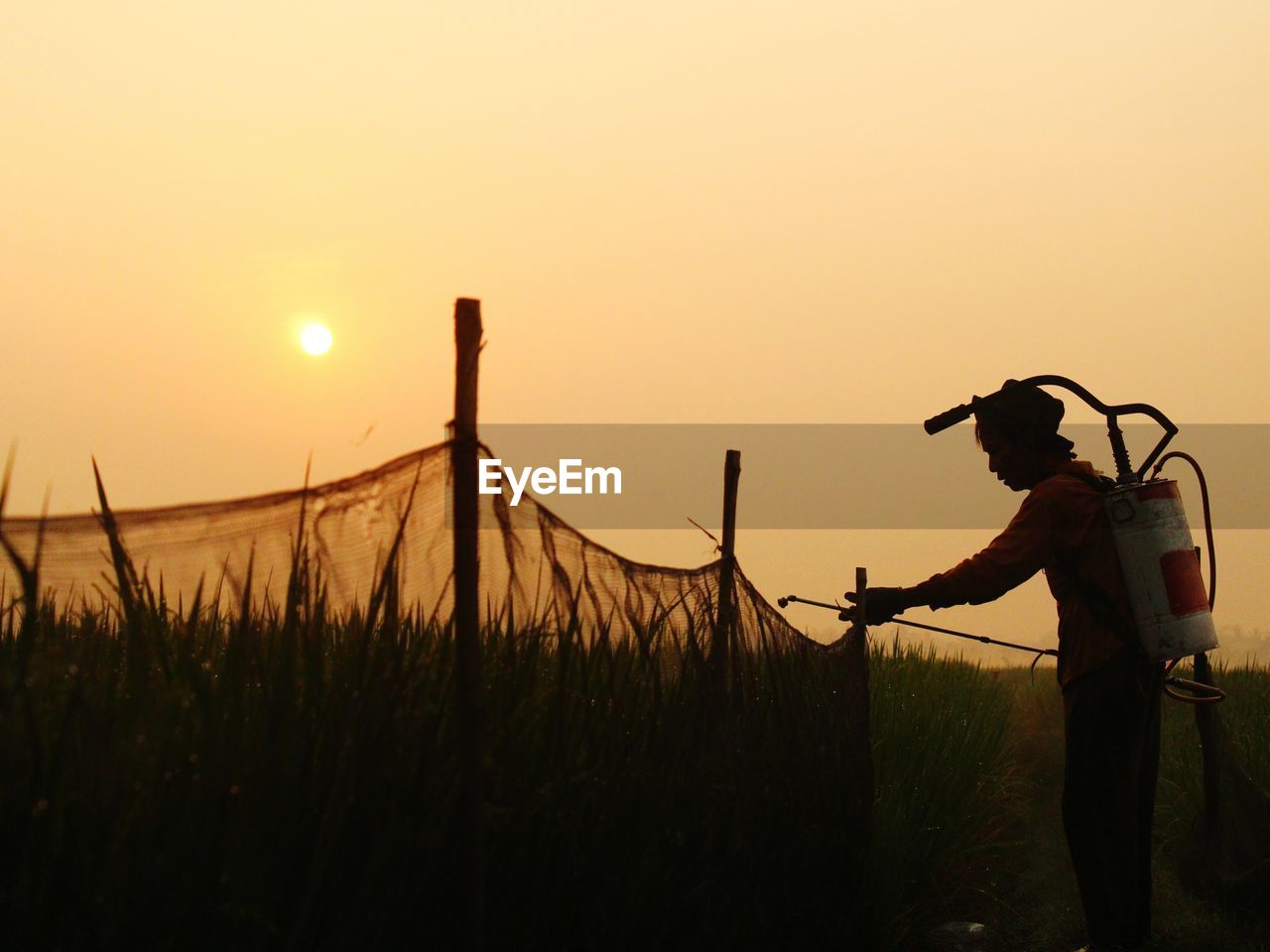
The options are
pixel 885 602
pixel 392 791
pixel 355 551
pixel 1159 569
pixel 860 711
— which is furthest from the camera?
pixel 860 711

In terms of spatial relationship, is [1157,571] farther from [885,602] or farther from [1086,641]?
[885,602]

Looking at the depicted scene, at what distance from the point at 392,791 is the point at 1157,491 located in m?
3.75

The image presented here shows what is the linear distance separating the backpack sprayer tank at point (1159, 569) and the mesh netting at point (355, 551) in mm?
2277

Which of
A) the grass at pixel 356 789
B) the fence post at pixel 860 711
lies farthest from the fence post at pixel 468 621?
the fence post at pixel 860 711

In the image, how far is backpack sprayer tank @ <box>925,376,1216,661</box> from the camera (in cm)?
581

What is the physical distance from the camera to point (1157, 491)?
593 cm

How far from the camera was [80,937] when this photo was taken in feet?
8.57

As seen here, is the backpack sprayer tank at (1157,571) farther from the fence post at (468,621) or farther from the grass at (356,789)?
the fence post at (468,621)

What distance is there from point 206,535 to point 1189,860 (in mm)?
6540

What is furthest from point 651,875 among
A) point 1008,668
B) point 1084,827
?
point 1008,668

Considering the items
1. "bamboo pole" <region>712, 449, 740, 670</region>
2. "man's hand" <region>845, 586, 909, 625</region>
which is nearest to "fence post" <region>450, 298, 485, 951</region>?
"bamboo pole" <region>712, 449, 740, 670</region>

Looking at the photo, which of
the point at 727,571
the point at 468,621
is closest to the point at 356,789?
the point at 468,621

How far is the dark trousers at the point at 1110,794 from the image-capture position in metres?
→ 5.94

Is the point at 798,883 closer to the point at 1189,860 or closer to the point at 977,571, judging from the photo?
the point at 977,571
